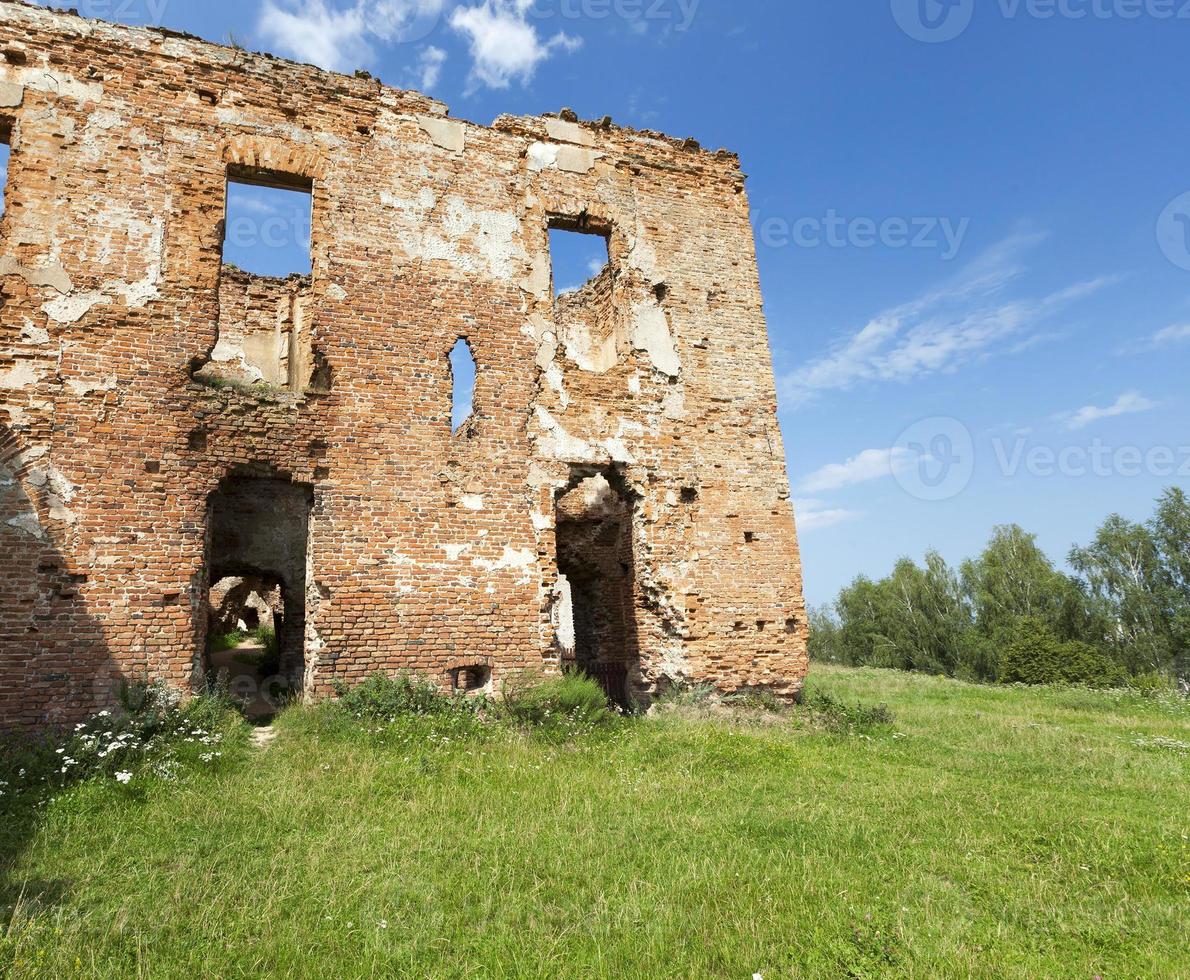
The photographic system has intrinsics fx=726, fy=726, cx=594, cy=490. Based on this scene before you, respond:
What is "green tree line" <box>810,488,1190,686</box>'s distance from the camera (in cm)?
3225

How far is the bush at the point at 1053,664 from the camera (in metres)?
21.7

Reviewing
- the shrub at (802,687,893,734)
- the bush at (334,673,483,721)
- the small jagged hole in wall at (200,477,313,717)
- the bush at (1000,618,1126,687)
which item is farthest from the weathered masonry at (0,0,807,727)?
the bush at (1000,618,1126,687)

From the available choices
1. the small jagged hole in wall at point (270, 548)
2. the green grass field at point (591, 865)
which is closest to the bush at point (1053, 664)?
the green grass field at point (591, 865)

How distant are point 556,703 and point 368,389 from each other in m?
3.97

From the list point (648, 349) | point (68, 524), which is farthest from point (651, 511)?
point (68, 524)

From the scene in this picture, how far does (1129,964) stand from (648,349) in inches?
301

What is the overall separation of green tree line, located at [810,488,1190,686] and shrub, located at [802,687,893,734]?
25183mm

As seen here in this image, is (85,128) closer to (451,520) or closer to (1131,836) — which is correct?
(451,520)

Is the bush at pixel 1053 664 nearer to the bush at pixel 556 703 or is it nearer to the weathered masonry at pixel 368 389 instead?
the weathered masonry at pixel 368 389

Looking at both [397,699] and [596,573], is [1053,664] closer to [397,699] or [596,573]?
[596,573]

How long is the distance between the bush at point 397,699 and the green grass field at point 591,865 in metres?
0.38

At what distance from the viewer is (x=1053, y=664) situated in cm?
2264

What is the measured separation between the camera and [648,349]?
9.50 metres

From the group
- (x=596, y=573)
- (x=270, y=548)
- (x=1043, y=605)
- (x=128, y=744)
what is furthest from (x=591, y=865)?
A: (x=1043, y=605)
